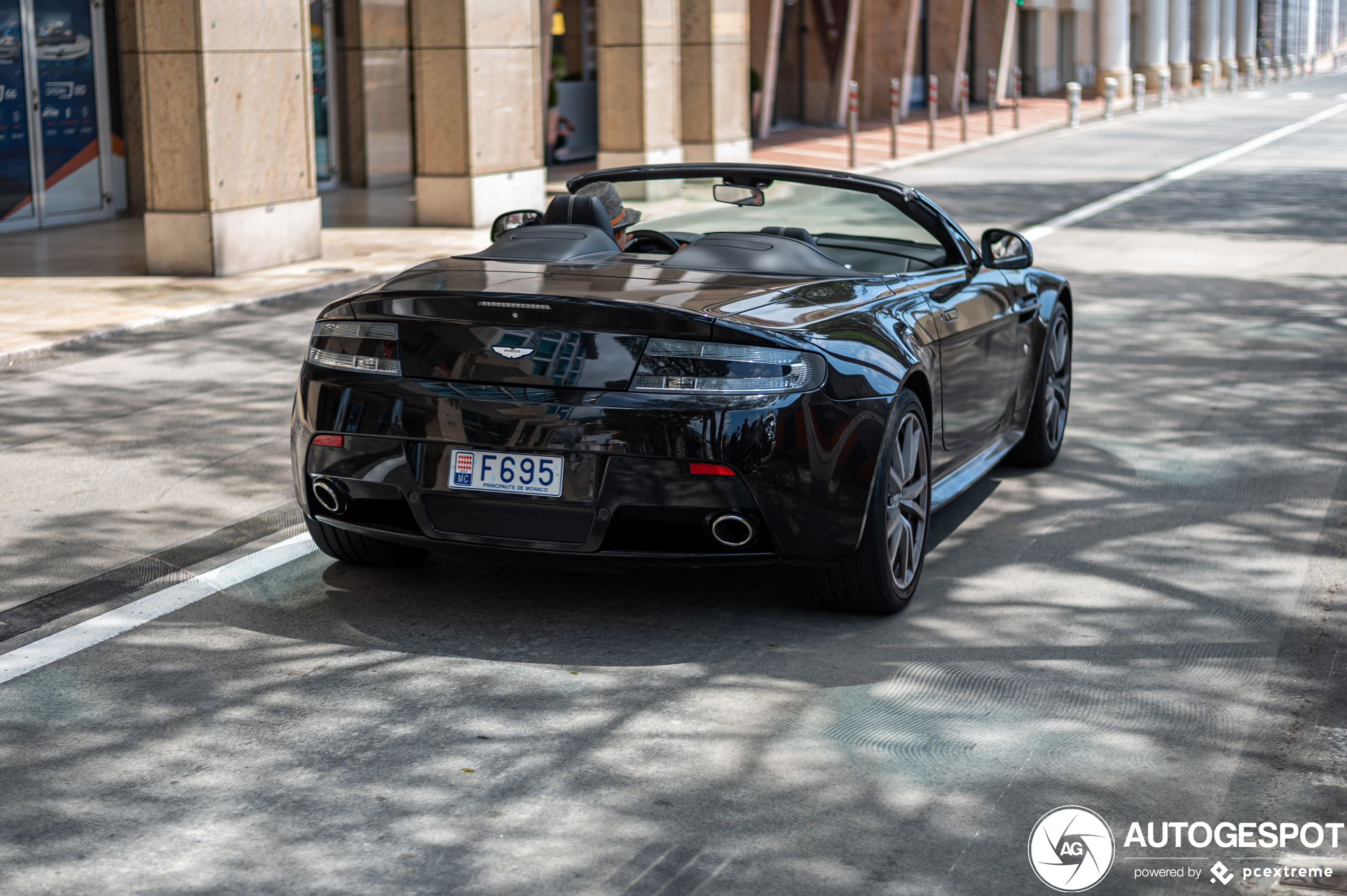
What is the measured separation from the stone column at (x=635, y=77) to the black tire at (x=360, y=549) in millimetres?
16967

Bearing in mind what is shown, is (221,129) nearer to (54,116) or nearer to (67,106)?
(54,116)

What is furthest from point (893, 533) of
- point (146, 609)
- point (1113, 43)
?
point (1113, 43)

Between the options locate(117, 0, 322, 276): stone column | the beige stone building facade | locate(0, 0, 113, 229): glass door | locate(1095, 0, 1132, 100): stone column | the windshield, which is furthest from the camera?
locate(1095, 0, 1132, 100): stone column

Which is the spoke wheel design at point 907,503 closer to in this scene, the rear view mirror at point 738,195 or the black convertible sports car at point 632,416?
the black convertible sports car at point 632,416

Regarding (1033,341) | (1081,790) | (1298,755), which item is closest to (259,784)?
(1081,790)

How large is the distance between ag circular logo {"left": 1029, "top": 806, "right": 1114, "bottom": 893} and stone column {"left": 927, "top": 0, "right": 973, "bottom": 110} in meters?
45.1

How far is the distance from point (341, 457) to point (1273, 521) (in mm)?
3476

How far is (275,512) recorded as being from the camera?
21.6ft

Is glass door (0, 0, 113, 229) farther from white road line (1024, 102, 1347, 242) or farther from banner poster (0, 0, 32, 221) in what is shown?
white road line (1024, 102, 1347, 242)

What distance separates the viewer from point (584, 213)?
6.02m

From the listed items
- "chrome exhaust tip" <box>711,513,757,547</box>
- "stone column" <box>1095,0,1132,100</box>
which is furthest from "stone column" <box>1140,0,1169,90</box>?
"chrome exhaust tip" <box>711,513,757,547</box>

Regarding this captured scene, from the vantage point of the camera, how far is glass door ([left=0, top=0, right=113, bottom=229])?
18.0 metres

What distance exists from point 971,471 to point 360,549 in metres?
2.11

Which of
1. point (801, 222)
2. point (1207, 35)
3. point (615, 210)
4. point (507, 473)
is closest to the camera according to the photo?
point (507, 473)
